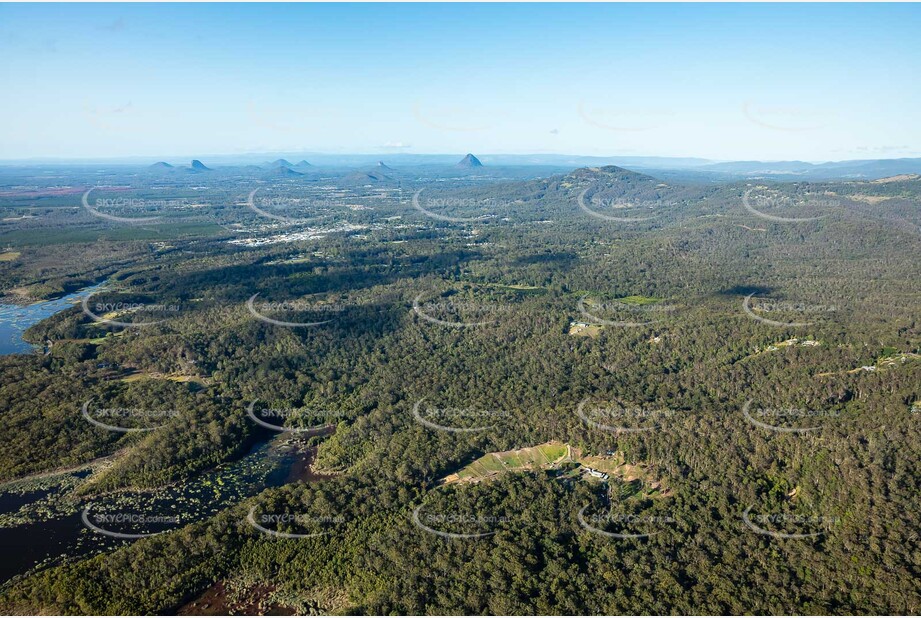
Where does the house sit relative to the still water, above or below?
below

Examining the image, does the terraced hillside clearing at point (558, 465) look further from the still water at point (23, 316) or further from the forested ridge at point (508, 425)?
the still water at point (23, 316)

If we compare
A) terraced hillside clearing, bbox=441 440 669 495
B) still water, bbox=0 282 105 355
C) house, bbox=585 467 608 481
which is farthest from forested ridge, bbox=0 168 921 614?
still water, bbox=0 282 105 355

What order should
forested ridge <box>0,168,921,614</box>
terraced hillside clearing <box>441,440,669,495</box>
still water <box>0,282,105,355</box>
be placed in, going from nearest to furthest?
forested ridge <box>0,168,921,614</box> → terraced hillside clearing <box>441,440,669,495</box> → still water <box>0,282,105,355</box>

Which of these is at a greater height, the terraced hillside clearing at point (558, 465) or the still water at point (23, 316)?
the still water at point (23, 316)

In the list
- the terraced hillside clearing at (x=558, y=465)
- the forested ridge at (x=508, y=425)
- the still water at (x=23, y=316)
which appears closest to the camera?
the forested ridge at (x=508, y=425)

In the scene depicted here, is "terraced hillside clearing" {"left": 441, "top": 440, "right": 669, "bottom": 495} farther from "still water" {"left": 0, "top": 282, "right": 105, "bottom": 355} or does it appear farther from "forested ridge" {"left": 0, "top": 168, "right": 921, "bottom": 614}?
"still water" {"left": 0, "top": 282, "right": 105, "bottom": 355}

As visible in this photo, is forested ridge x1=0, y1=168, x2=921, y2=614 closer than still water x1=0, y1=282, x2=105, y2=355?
Yes

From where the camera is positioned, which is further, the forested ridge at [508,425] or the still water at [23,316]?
the still water at [23,316]

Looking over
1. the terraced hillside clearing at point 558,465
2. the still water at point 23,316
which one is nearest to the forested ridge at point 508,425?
the terraced hillside clearing at point 558,465

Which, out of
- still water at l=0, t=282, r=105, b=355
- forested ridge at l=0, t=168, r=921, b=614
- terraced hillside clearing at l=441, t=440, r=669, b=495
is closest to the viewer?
forested ridge at l=0, t=168, r=921, b=614

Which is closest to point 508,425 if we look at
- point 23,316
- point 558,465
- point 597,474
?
point 558,465

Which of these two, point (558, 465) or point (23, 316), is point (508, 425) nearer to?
point (558, 465)
